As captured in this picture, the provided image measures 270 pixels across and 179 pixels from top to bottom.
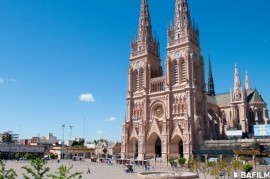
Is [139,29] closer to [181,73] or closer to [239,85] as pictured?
[181,73]

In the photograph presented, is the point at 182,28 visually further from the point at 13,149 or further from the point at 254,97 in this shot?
the point at 13,149

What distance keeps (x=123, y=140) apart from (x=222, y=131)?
93.3 ft

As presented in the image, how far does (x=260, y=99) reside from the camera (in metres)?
97.7

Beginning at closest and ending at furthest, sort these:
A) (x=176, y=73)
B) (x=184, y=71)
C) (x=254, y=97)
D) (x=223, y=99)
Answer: (x=184, y=71) → (x=176, y=73) → (x=254, y=97) → (x=223, y=99)

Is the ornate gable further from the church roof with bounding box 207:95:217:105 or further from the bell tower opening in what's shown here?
the church roof with bounding box 207:95:217:105

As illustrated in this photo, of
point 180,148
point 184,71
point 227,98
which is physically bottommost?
point 180,148

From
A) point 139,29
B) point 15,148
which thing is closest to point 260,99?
point 139,29

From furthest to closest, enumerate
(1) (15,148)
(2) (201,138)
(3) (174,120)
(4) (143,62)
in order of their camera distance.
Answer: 1. (1) (15,148)
2. (4) (143,62)
3. (3) (174,120)
4. (2) (201,138)

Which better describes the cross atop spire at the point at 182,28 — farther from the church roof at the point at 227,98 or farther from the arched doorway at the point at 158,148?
the arched doorway at the point at 158,148

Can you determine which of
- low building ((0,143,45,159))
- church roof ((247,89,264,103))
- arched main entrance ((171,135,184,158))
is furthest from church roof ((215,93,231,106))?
low building ((0,143,45,159))

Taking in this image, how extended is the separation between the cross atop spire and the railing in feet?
35.4

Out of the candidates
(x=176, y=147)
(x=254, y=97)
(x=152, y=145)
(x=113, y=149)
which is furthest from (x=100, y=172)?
(x=113, y=149)

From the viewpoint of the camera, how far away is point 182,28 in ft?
290

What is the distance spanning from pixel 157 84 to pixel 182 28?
1720 cm
